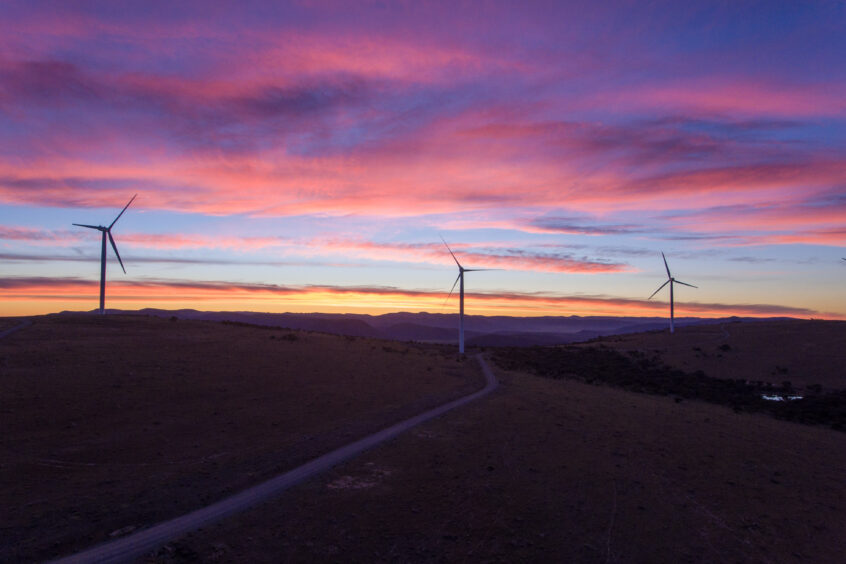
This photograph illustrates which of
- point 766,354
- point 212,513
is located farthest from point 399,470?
point 766,354

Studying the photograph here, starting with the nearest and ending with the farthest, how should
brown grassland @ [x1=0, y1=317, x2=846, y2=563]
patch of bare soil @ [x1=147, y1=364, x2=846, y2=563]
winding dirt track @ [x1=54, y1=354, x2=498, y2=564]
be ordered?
winding dirt track @ [x1=54, y1=354, x2=498, y2=564] < patch of bare soil @ [x1=147, y1=364, x2=846, y2=563] < brown grassland @ [x1=0, y1=317, x2=846, y2=563]

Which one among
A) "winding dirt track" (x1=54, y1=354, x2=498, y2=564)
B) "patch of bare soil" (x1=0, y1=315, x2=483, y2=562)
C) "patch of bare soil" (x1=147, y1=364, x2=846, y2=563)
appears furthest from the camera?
"patch of bare soil" (x1=0, y1=315, x2=483, y2=562)

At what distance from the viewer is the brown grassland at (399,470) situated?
1028 centimetres

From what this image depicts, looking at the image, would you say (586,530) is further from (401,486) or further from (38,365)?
(38,365)

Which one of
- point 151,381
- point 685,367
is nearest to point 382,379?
point 151,381

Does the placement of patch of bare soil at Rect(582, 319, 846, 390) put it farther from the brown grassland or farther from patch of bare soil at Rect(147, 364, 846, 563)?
patch of bare soil at Rect(147, 364, 846, 563)

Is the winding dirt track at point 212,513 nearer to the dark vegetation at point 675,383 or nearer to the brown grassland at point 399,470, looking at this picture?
the brown grassland at point 399,470

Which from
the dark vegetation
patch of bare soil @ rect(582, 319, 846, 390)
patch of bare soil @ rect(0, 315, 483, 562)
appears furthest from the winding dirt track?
patch of bare soil @ rect(582, 319, 846, 390)

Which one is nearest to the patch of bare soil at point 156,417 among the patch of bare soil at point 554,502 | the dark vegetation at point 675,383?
the patch of bare soil at point 554,502

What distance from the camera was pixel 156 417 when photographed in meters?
19.5

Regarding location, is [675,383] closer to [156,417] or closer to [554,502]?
[554,502]

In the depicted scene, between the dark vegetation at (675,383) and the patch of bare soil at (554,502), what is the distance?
9.96 meters

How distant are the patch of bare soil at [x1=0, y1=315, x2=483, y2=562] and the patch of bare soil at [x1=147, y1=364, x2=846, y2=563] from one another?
2276mm

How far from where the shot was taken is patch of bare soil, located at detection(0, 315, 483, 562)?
11094 mm
